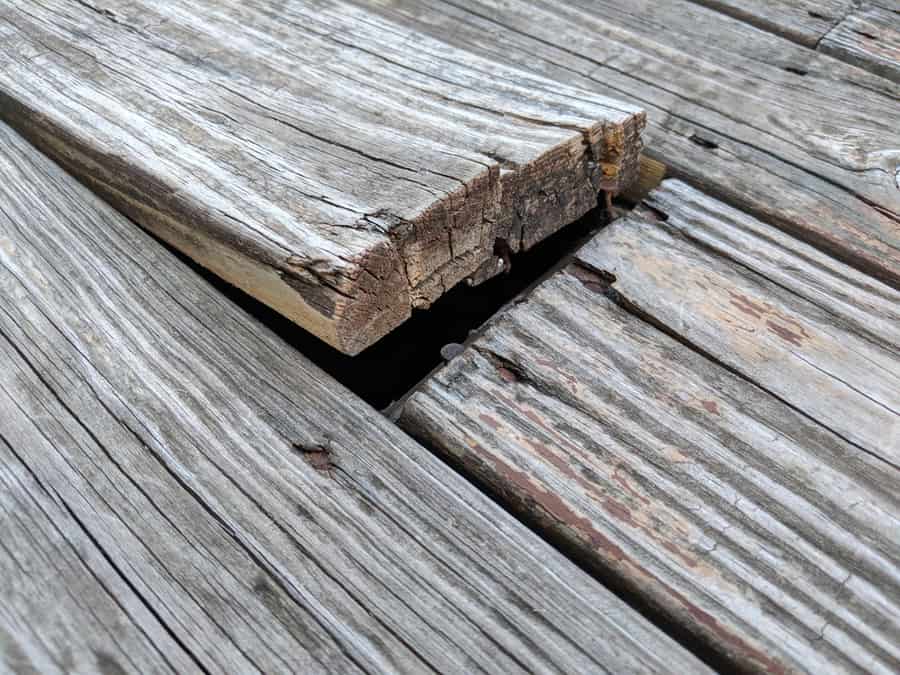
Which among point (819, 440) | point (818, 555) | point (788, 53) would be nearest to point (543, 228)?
point (819, 440)

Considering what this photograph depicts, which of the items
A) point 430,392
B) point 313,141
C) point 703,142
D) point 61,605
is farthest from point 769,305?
point 61,605

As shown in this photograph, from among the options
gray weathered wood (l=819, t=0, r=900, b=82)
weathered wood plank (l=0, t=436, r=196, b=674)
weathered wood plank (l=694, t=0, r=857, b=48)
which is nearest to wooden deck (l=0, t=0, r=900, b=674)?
weathered wood plank (l=0, t=436, r=196, b=674)

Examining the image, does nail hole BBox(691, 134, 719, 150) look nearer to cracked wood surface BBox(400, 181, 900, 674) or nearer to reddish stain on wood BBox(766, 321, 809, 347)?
cracked wood surface BBox(400, 181, 900, 674)

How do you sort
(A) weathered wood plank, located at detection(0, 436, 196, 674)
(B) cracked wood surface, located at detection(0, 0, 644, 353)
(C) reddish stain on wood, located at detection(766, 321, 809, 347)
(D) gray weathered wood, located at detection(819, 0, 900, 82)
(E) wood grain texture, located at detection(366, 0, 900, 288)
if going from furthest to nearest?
1. (D) gray weathered wood, located at detection(819, 0, 900, 82)
2. (E) wood grain texture, located at detection(366, 0, 900, 288)
3. (C) reddish stain on wood, located at detection(766, 321, 809, 347)
4. (B) cracked wood surface, located at detection(0, 0, 644, 353)
5. (A) weathered wood plank, located at detection(0, 436, 196, 674)

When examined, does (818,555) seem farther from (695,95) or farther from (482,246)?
(695,95)

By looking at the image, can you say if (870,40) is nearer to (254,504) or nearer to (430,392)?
(430,392)

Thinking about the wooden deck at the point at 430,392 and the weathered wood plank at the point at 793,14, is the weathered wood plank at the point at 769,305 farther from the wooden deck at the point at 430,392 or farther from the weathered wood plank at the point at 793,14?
the weathered wood plank at the point at 793,14
